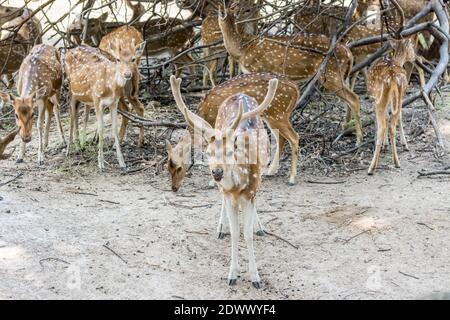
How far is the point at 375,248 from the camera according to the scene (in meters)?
6.14

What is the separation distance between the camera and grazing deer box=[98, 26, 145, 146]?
8.19m

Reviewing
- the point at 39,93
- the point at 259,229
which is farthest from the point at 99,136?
the point at 259,229

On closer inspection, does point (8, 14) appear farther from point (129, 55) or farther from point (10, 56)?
point (129, 55)

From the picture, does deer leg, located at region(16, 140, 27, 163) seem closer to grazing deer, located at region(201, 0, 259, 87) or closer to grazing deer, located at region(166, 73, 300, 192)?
grazing deer, located at region(166, 73, 300, 192)

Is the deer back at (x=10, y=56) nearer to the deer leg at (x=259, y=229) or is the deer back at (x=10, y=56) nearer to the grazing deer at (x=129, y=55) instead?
the grazing deer at (x=129, y=55)

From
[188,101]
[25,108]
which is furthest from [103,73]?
[188,101]

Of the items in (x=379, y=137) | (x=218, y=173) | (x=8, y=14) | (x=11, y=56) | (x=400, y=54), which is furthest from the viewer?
(x=11, y=56)

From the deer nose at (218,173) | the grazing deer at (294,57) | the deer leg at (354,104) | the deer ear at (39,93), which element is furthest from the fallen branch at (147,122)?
the deer nose at (218,173)

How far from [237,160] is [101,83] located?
11.1 feet

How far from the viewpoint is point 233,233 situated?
A: 5.45 m

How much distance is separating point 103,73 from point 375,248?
352 centimetres
